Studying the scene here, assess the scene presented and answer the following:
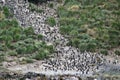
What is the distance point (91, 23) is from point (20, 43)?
15163 mm

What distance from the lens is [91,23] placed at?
7738 centimetres

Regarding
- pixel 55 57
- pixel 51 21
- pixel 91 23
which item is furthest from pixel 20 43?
pixel 91 23

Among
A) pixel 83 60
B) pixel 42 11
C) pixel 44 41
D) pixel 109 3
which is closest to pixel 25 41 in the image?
pixel 44 41

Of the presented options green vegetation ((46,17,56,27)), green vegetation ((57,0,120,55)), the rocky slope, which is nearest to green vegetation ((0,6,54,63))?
the rocky slope

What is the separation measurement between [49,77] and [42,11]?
96.5 feet

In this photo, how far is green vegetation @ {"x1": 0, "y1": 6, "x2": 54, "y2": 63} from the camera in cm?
6203

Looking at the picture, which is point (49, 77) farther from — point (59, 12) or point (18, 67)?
point (59, 12)

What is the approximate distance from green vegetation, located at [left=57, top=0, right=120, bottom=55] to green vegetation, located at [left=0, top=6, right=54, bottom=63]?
4524mm

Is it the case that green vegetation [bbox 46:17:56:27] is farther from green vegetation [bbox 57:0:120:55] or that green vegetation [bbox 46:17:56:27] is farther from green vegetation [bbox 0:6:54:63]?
green vegetation [bbox 0:6:54:63]

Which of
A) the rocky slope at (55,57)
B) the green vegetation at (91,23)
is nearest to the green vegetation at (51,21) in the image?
the rocky slope at (55,57)

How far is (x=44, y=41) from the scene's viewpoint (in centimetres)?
6750

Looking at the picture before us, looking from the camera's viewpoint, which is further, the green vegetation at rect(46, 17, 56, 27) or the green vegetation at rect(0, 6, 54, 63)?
the green vegetation at rect(46, 17, 56, 27)

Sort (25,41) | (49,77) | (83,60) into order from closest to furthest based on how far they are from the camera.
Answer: (49,77) → (83,60) → (25,41)

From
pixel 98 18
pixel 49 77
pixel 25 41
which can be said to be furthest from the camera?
pixel 98 18
